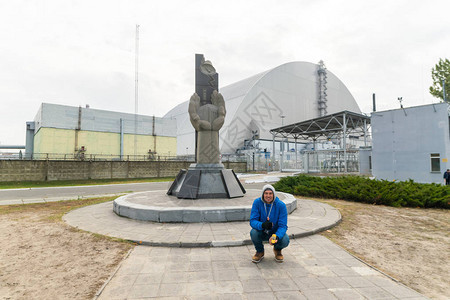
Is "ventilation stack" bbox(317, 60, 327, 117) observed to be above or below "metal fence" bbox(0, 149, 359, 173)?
above

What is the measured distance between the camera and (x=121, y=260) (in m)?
4.12

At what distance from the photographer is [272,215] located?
13.2ft

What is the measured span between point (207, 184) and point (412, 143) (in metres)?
19.2

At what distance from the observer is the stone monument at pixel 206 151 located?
8.66 metres

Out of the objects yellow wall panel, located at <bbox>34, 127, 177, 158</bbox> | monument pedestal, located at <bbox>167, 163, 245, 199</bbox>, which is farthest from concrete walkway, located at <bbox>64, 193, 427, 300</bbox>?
yellow wall panel, located at <bbox>34, 127, 177, 158</bbox>

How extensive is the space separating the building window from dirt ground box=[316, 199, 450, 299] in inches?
489

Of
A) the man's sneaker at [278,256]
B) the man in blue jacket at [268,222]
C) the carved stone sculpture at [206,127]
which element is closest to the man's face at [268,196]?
the man in blue jacket at [268,222]

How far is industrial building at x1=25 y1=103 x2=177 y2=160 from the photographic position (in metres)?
32.5

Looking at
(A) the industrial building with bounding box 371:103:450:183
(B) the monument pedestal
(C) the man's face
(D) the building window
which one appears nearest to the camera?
(C) the man's face

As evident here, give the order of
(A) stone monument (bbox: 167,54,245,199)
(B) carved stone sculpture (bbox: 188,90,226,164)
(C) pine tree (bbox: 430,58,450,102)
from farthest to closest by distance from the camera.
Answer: (C) pine tree (bbox: 430,58,450,102), (B) carved stone sculpture (bbox: 188,90,226,164), (A) stone monument (bbox: 167,54,245,199)

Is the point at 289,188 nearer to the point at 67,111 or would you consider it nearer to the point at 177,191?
the point at 177,191

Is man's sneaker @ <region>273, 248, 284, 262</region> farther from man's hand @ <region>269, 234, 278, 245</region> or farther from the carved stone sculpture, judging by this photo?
the carved stone sculpture

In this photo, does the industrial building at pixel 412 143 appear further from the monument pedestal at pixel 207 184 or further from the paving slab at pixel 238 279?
the paving slab at pixel 238 279

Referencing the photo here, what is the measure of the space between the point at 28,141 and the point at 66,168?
24.2 m
